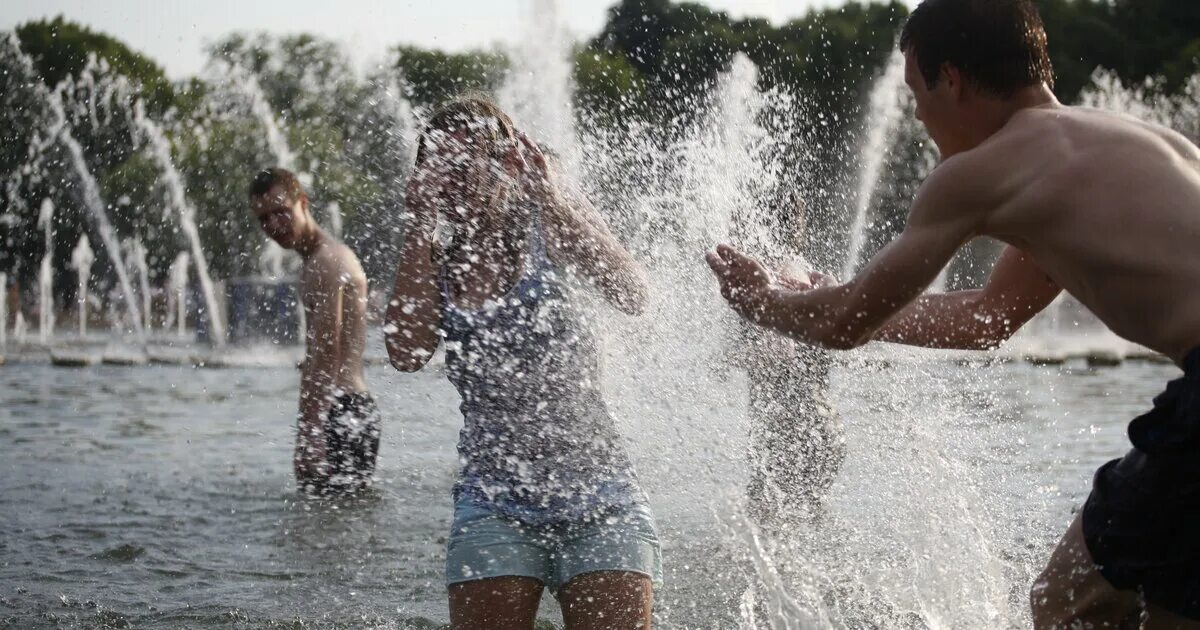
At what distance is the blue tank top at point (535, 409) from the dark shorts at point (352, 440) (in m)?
3.60

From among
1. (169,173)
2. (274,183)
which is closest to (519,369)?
(274,183)

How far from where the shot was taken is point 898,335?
3.51 m

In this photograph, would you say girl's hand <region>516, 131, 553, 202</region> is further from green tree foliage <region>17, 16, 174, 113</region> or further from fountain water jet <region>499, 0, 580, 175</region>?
green tree foliage <region>17, 16, 174, 113</region>

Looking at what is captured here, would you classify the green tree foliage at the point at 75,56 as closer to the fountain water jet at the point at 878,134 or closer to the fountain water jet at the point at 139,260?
the fountain water jet at the point at 139,260

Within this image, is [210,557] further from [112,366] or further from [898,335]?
[112,366]

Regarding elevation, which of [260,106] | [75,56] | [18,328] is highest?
[75,56]

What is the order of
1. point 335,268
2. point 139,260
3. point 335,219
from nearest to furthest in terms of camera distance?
point 335,268 < point 335,219 < point 139,260

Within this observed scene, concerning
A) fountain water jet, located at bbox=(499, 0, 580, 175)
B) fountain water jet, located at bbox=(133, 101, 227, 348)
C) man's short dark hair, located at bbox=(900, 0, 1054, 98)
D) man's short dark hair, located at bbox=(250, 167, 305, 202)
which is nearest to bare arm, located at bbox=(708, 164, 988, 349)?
man's short dark hair, located at bbox=(900, 0, 1054, 98)

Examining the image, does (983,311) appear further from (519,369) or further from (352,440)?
(352,440)

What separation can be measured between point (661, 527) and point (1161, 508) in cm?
407

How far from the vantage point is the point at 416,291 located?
127 inches

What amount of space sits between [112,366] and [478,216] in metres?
18.1

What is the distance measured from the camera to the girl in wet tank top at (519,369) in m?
3.14

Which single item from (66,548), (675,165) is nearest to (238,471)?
(66,548)
